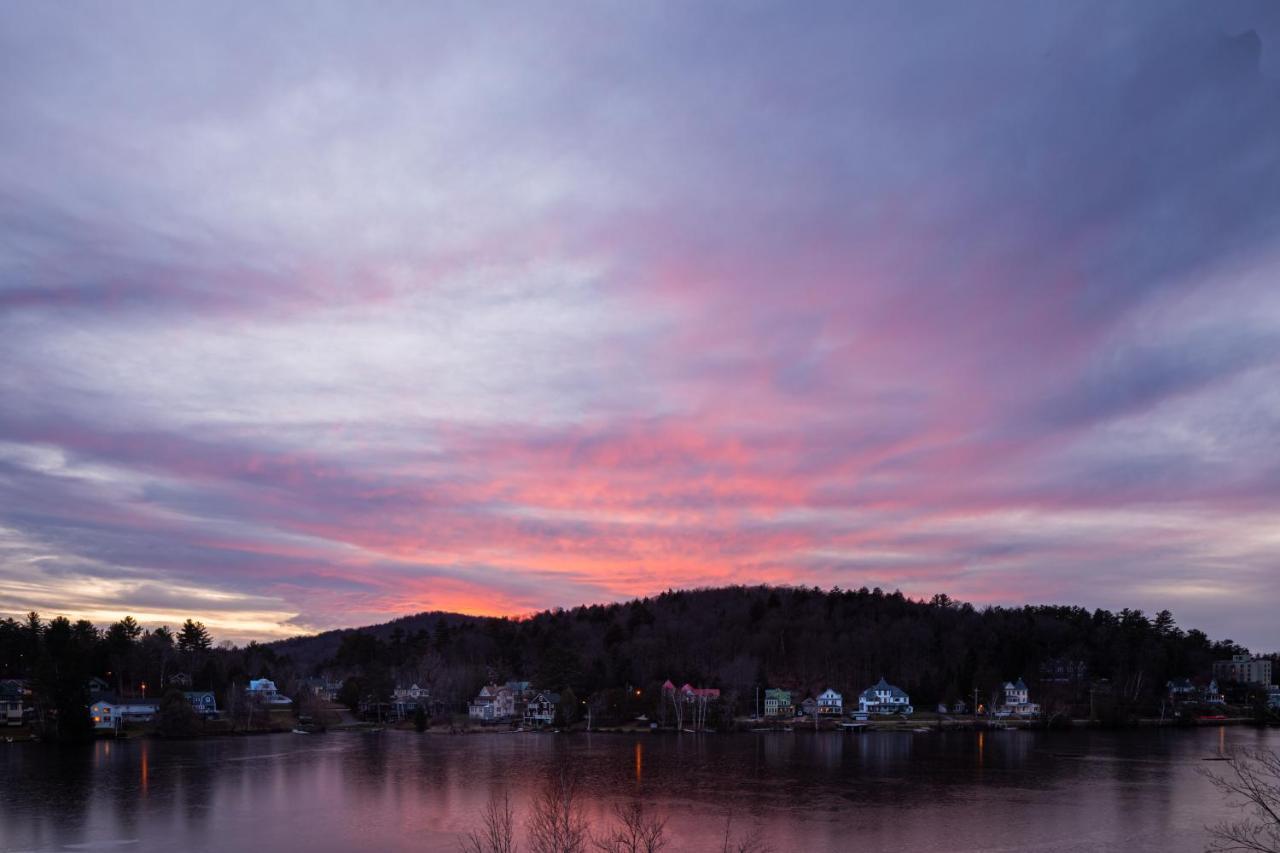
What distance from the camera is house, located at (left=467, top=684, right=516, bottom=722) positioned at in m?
103

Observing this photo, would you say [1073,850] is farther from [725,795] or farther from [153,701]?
[153,701]

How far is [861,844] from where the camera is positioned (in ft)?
104

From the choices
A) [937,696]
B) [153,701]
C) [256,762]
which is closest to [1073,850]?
[256,762]

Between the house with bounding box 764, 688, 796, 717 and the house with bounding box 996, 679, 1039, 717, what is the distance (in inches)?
875

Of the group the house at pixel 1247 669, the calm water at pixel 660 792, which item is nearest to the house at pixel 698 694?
the calm water at pixel 660 792

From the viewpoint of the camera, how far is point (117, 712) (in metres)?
84.2

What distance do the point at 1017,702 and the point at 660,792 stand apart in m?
73.3

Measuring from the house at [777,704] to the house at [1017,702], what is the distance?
22.2 m

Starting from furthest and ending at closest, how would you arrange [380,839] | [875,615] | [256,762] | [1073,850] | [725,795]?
1. [875,615]
2. [256,762]
3. [725,795]
4. [380,839]
5. [1073,850]

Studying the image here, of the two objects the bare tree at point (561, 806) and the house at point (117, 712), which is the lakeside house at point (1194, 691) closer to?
the bare tree at point (561, 806)

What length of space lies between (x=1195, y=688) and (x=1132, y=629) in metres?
9.89

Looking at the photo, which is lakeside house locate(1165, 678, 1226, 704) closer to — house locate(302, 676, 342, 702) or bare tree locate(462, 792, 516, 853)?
bare tree locate(462, 792, 516, 853)

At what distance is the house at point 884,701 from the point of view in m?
102

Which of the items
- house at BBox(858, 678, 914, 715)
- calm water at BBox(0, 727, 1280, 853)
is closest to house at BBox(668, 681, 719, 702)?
house at BBox(858, 678, 914, 715)
